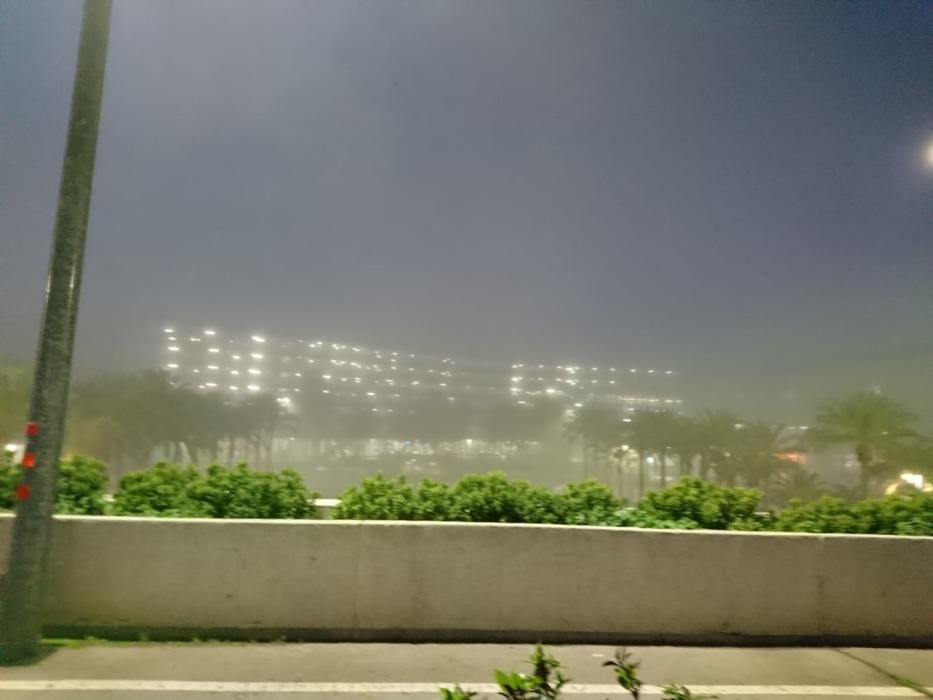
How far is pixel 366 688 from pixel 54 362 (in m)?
3.21

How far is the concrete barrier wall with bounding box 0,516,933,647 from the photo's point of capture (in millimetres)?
6430

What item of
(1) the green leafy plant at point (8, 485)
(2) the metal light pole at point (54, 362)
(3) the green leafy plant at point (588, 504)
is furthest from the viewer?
(3) the green leafy plant at point (588, 504)

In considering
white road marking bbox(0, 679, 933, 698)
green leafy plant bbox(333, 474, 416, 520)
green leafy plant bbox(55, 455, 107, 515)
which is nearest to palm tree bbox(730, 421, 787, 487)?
green leafy plant bbox(333, 474, 416, 520)

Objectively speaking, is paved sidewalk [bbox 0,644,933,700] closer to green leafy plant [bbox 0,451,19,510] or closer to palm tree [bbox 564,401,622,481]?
green leafy plant [bbox 0,451,19,510]

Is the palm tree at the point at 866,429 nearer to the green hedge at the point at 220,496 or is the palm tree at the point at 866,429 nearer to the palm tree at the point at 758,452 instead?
the palm tree at the point at 758,452

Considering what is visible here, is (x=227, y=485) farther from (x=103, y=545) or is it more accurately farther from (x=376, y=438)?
(x=376, y=438)

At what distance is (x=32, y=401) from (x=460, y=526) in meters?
3.38

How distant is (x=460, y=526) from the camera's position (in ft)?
22.1

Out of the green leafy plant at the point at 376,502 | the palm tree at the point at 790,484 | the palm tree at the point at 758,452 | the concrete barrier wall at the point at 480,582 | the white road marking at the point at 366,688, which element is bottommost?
the white road marking at the point at 366,688

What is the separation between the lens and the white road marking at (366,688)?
5.26m

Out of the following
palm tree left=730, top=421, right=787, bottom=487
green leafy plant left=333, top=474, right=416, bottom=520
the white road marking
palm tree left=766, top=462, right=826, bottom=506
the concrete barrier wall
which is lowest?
the white road marking

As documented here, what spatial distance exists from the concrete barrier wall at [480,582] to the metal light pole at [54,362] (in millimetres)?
Answer: 616

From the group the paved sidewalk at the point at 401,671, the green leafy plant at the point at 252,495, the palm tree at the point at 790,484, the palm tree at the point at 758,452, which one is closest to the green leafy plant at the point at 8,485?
the green leafy plant at the point at 252,495

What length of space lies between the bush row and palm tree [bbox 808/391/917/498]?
18777mm
